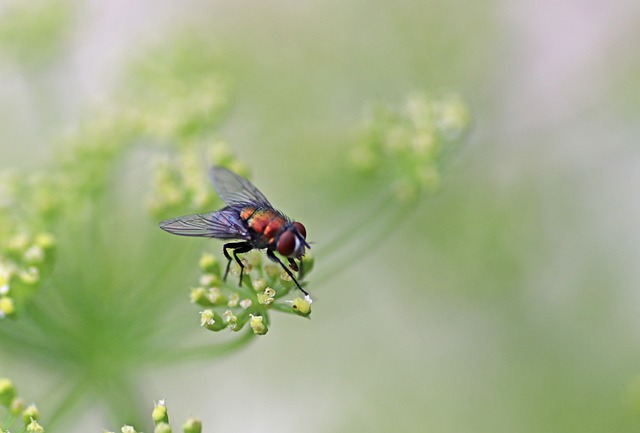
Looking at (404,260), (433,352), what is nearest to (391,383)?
(433,352)

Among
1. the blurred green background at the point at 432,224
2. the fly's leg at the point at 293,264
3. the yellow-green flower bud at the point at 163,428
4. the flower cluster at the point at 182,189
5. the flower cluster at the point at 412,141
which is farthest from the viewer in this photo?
the blurred green background at the point at 432,224

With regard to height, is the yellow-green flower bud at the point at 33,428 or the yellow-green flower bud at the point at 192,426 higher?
the yellow-green flower bud at the point at 192,426

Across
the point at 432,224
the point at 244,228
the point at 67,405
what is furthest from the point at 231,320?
the point at 432,224

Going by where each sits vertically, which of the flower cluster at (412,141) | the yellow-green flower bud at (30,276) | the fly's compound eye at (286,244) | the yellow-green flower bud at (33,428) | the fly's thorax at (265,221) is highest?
the flower cluster at (412,141)

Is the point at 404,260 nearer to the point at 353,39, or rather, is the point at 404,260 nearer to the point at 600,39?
the point at 353,39

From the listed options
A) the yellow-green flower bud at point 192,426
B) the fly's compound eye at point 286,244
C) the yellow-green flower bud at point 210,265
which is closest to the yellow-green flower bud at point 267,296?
the fly's compound eye at point 286,244

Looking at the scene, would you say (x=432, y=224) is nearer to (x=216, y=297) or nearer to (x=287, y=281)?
(x=287, y=281)

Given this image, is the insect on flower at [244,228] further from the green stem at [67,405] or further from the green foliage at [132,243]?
the green stem at [67,405]

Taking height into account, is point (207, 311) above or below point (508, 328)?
below
